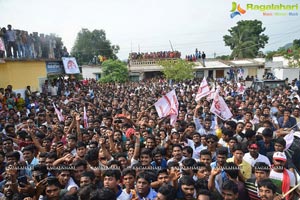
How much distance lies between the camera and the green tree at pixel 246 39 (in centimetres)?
4166

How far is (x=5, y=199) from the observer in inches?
142

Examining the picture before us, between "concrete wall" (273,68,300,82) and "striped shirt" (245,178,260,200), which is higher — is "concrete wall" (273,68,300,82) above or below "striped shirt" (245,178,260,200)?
above

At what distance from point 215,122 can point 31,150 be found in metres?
4.21

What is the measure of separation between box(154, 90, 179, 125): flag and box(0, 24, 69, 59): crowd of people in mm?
7551

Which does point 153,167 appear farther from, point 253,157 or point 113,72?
point 113,72

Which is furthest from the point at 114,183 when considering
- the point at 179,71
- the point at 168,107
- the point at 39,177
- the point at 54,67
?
the point at 179,71

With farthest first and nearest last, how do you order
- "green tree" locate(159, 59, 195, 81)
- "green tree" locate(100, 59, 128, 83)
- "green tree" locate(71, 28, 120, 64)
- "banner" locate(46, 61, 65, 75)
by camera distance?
"green tree" locate(71, 28, 120, 64) < "green tree" locate(100, 59, 128, 83) < "green tree" locate(159, 59, 195, 81) < "banner" locate(46, 61, 65, 75)

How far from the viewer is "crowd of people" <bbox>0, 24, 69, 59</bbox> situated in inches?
477

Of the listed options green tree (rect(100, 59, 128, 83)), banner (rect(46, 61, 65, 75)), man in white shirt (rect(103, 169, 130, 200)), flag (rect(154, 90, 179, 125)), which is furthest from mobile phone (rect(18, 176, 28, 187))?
green tree (rect(100, 59, 128, 83))

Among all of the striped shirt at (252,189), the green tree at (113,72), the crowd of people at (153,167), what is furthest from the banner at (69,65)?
the striped shirt at (252,189)

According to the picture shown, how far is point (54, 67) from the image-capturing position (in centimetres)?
1612

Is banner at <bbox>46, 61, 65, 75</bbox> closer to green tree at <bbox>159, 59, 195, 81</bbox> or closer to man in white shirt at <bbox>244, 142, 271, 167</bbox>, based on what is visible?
green tree at <bbox>159, 59, 195, 81</bbox>

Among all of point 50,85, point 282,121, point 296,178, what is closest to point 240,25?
point 50,85

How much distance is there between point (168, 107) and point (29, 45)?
373 inches
